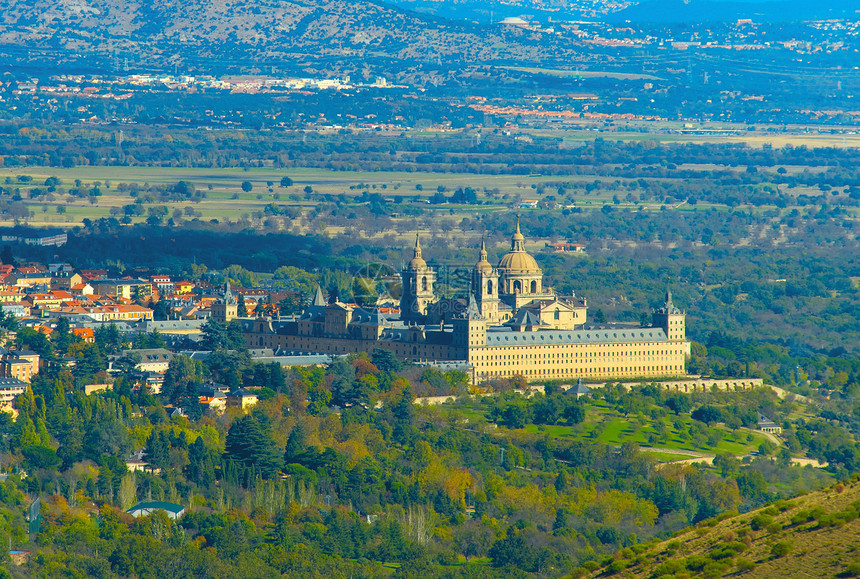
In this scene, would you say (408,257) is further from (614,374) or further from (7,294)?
(614,374)

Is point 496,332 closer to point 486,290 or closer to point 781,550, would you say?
point 486,290

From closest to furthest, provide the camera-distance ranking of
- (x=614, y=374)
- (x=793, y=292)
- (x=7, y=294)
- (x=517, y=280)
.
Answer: (x=614, y=374)
(x=517, y=280)
(x=7, y=294)
(x=793, y=292)

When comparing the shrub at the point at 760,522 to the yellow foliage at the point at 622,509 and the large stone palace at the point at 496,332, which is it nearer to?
the yellow foliage at the point at 622,509

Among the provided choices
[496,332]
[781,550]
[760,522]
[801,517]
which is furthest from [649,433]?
[781,550]

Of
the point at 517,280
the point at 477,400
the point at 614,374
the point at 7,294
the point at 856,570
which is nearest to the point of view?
the point at 856,570

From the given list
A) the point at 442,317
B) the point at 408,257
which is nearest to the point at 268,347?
the point at 442,317

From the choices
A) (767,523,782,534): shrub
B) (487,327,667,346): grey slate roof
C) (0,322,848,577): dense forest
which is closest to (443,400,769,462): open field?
(0,322,848,577): dense forest

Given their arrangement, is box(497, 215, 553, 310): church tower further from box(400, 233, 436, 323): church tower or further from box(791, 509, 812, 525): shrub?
box(791, 509, 812, 525): shrub
